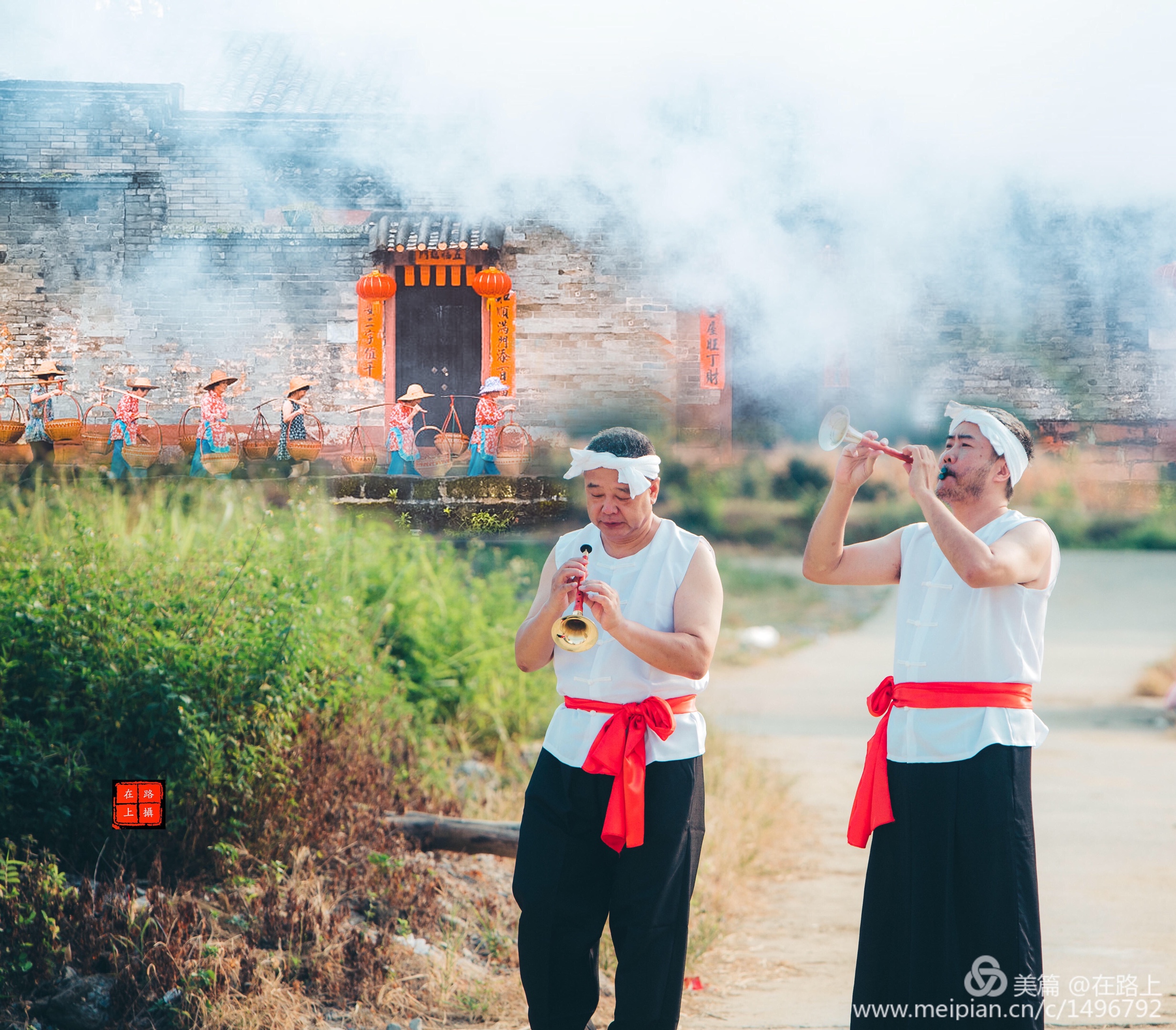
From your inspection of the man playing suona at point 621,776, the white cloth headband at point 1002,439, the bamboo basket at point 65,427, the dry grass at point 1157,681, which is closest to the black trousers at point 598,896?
the man playing suona at point 621,776

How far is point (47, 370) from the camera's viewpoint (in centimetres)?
368

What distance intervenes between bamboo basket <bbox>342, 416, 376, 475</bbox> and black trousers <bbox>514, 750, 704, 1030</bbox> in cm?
140

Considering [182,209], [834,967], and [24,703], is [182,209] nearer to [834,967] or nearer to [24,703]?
[24,703]

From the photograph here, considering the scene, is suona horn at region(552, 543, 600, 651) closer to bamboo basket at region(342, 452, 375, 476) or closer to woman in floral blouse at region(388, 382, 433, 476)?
woman in floral blouse at region(388, 382, 433, 476)

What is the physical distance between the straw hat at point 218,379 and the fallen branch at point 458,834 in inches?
69.1

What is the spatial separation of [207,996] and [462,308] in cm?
216

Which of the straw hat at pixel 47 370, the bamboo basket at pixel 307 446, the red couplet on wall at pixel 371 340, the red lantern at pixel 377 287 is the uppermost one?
the red lantern at pixel 377 287

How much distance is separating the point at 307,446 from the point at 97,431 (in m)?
0.69

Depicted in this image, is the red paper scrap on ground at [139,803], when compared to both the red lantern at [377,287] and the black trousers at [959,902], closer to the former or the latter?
the red lantern at [377,287]

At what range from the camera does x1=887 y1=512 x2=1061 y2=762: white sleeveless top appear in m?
2.48

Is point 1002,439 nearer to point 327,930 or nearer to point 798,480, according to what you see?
point 798,480

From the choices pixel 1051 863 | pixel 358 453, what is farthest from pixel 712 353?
pixel 1051 863

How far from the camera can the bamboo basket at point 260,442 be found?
3.70 meters

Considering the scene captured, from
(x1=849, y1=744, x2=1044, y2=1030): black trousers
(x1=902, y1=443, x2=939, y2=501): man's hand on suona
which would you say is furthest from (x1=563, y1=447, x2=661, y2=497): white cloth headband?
(x1=849, y1=744, x2=1044, y2=1030): black trousers
